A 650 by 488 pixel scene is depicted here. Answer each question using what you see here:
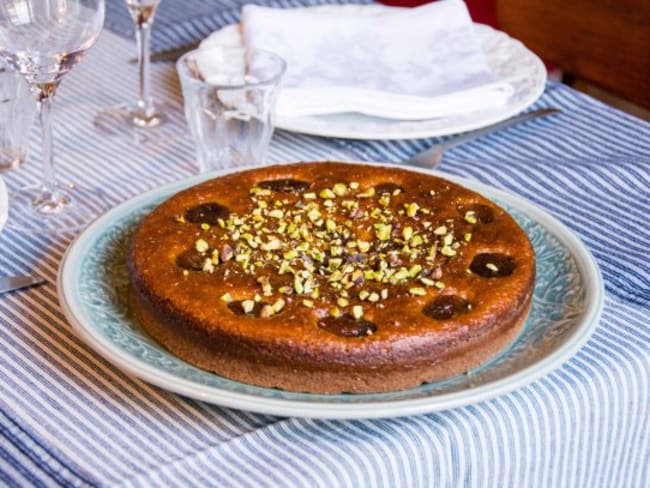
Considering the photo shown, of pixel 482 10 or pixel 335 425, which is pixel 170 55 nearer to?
pixel 335 425

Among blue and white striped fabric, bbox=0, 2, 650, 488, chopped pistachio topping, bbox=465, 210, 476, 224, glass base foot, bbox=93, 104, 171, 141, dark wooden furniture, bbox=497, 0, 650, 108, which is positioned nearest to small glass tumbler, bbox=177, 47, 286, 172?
glass base foot, bbox=93, 104, 171, 141

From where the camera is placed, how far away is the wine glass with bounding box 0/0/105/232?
109 centimetres

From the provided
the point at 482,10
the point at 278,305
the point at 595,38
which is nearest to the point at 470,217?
the point at 278,305

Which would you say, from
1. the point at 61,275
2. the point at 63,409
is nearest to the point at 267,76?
the point at 61,275

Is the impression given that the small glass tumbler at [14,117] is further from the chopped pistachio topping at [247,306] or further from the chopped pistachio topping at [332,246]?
the chopped pistachio topping at [247,306]

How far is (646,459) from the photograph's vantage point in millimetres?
970

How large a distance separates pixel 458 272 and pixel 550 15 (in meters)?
1.82

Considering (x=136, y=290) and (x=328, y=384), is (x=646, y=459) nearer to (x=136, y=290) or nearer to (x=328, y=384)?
(x=328, y=384)

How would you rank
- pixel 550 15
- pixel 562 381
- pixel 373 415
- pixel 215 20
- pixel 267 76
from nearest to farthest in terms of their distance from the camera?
pixel 373 415 < pixel 562 381 < pixel 267 76 < pixel 215 20 < pixel 550 15

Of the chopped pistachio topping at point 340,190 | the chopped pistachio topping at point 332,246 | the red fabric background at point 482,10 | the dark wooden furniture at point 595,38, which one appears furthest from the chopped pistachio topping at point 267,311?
the red fabric background at point 482,10

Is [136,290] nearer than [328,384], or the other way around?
[328,384]

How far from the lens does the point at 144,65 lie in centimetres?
147

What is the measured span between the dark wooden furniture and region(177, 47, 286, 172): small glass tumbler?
1210 mm

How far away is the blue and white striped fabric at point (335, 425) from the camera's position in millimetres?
784
